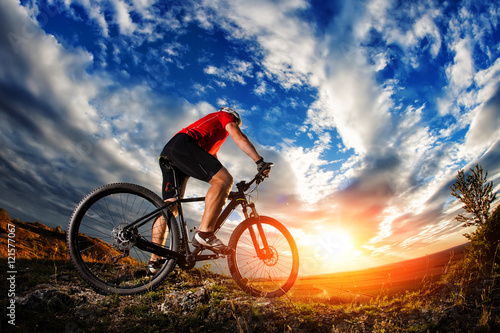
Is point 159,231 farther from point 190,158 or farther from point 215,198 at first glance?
point 190,158

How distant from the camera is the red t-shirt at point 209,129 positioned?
12.4 feet

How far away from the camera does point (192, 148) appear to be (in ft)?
11.7

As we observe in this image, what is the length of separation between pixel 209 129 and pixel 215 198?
120cm

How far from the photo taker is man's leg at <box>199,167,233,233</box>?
3453mm

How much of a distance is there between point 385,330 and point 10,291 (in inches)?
171

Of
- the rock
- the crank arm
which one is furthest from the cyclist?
the rock

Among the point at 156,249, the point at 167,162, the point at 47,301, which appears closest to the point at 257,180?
the point at 167,162

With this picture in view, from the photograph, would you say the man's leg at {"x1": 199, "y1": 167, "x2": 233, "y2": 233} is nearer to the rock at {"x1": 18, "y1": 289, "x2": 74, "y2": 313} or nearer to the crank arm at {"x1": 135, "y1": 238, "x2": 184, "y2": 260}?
the crank arm at {"x1": 135, "y1": 238, "x2": 184, "y2": 260}

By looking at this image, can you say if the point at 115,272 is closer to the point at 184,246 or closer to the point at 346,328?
the point at 184,246

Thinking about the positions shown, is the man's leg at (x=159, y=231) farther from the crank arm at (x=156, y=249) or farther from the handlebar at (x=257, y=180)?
the handlebar at (x=257, y=180)

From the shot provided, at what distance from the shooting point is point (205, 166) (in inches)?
138

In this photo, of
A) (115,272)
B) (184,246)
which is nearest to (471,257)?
(184,246)

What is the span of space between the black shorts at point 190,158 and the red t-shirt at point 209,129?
140 mm

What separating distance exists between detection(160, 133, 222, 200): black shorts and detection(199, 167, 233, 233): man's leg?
11cm
